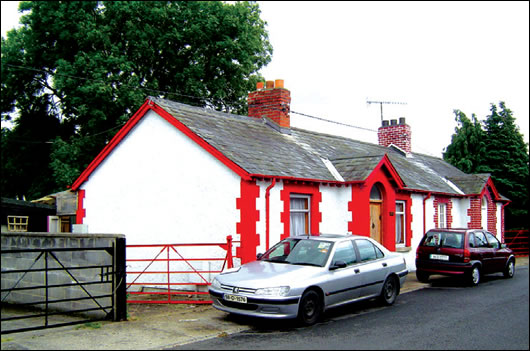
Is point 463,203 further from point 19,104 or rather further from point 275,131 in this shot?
point 19,104

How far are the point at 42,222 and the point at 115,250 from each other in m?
14.4

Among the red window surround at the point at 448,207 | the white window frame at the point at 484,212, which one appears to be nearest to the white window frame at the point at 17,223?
the red window surround at the point at 448,207

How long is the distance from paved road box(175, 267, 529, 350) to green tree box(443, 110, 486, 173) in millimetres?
21878

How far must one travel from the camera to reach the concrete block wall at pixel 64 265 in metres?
9.73

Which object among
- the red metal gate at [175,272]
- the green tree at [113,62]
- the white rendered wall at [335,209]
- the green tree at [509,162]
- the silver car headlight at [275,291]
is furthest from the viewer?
the green tree at [509,162]

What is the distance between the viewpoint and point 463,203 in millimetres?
23500

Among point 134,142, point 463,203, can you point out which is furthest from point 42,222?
point 463,203

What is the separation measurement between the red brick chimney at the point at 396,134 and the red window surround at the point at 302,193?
1368 cm

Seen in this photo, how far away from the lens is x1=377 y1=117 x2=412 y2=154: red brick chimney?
1080 inches

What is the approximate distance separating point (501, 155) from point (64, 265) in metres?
28.7

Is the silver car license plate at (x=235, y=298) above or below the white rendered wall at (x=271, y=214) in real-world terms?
below

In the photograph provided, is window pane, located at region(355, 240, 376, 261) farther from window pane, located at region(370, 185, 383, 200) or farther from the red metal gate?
window pane, located at region(370, 185, 383, 200)

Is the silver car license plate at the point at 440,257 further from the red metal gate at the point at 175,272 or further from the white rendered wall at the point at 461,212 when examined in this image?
the white rendered wall at the point at 461,212

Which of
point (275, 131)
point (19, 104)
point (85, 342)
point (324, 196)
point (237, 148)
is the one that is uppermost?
point (19, 104)
